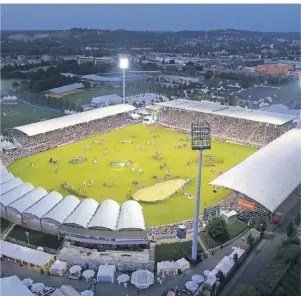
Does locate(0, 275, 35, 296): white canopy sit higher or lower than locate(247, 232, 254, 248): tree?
higher

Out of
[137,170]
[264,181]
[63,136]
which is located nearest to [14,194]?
[137,170]

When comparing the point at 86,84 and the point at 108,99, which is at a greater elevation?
the point at 86,84

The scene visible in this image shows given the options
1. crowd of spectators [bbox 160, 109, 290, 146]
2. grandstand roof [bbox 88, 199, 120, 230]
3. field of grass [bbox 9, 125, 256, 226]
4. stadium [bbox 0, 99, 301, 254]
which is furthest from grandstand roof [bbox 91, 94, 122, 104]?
grandstand roof [bbox 88, 199, 120, 230]

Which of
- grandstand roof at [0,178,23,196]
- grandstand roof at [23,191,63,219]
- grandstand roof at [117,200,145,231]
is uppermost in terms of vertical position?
grandstand roof at [0,178,23,196]

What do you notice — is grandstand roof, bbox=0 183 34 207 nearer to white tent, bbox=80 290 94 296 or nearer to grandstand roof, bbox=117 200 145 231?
grandstand roof, bbox=117 200 145 231

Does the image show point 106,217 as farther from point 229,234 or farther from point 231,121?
point 231,121

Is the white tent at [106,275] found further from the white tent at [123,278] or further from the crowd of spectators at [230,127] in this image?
the crowd of spectators at [230,127]

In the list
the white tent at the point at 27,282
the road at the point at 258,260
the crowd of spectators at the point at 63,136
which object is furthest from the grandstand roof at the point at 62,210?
the crowd of spectators at the point at 63,136
